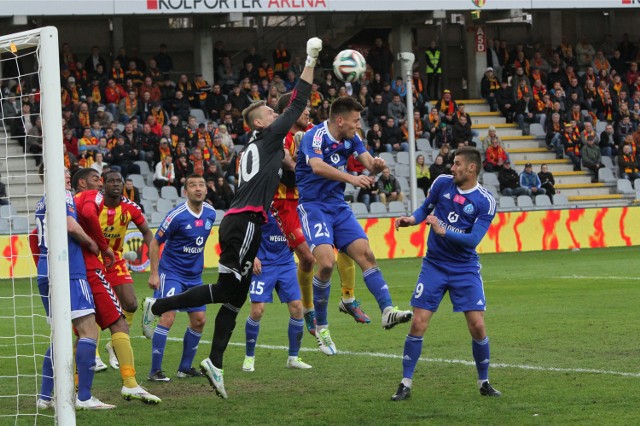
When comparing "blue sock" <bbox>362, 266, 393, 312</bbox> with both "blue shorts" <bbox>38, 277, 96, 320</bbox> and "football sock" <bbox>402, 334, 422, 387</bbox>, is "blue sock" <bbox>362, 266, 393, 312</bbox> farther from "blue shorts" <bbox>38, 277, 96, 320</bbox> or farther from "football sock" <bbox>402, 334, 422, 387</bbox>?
"blue shorts" <bbox>38, 277, 96, 320</bbox>

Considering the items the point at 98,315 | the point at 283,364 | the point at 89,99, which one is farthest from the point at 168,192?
the point at 98,315

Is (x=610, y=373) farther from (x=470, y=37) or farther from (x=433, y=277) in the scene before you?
(x=470, y=37)

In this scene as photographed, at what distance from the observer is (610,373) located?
31.9 ft

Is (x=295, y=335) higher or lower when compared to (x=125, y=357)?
lower

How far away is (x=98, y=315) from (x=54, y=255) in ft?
5.35

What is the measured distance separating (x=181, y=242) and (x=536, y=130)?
25.6 meters

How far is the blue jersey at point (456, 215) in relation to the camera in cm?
890

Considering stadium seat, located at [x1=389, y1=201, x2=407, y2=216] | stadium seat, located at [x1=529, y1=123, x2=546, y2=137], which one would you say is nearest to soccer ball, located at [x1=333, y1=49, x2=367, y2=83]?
stadium seat, located at [x1=389, y1=201, x2=407, y2=216]

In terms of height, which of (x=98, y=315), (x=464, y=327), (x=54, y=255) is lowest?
(x=464, y=327)

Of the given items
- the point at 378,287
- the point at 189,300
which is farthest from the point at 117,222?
the point at 378,287

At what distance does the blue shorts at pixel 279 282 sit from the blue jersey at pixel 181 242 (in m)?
0.66

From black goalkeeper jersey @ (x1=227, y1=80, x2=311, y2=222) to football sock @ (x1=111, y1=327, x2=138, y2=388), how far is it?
1.31 metres

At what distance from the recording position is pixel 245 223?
29.4 feet

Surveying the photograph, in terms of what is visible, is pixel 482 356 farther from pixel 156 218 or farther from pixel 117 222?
pixel 156 218
